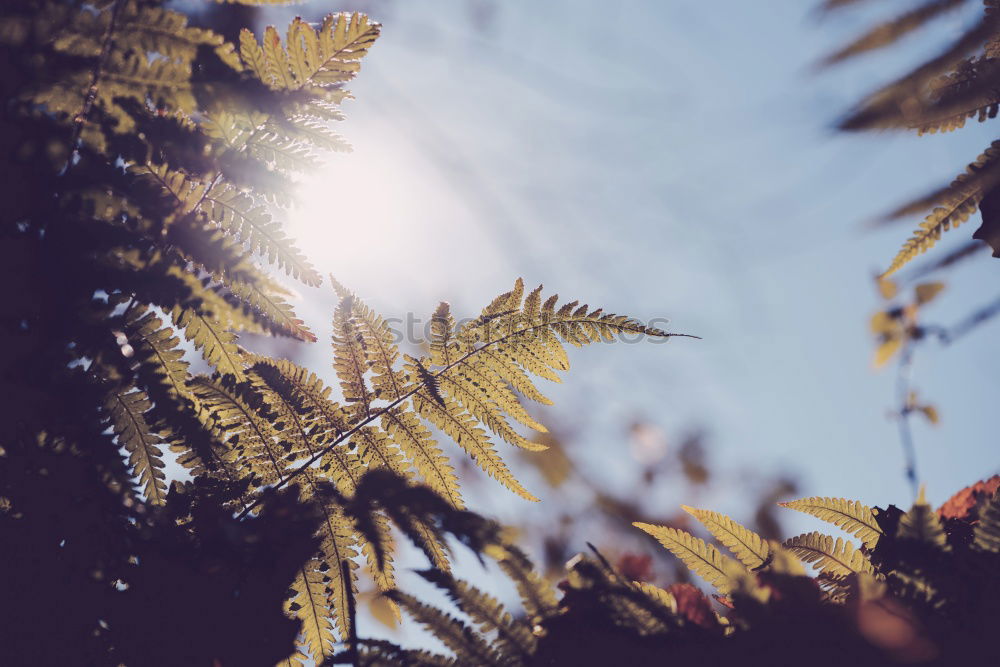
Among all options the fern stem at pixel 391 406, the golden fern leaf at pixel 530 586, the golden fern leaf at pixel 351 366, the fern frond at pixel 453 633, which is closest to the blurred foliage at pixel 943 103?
the fern stem at pixel 391 406

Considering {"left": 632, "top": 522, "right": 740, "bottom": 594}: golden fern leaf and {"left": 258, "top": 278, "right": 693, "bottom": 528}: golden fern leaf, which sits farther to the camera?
{"left": 258, "top": 278, "right": 693, "bottom": 528}: golden fern leaf

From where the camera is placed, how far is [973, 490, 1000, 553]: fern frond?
84 cm

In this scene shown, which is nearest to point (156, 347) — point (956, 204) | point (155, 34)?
point (155, 34)

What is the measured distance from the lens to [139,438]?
47.2 inches

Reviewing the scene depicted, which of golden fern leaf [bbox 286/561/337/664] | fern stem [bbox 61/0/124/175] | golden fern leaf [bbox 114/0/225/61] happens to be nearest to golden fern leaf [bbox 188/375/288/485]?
golden fern leaf [bbox 286/561/337/664]

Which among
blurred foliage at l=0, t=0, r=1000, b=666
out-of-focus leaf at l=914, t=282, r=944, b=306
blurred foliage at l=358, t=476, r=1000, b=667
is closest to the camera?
blurred foliage at l=358, t=476, r=1000, b=667

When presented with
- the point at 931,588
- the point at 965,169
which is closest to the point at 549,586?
the point at 931,588

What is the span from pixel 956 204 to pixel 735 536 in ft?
3.19

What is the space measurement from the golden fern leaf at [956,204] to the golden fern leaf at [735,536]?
0.74 metres

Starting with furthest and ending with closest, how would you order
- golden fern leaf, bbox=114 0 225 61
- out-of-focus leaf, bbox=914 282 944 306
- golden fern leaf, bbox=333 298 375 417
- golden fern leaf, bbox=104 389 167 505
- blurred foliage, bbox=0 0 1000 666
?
out-of-focus leaf, bbox=914 282 944 306, golden fern leaf, bbox=333 298 375 417, golden fern leaf, bbox=104 389 167 505, golden fern leaf, bbox=114 0 225 61, blurred foliage, bbox=0 0 1000 666

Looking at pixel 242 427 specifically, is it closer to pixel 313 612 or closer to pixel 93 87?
pixel 313 612

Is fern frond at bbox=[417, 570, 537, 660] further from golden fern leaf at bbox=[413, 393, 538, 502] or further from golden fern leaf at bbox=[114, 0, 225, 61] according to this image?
golden fern leaf at bbox=[114, 0, 225, 61]

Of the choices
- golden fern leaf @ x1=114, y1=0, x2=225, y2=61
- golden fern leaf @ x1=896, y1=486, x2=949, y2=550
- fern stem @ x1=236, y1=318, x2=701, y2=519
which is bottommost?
golden fern leaf @ x1=896, y1=486, x2=949, y2=550

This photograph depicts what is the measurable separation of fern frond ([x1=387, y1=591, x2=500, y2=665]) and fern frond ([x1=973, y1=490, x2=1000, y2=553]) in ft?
2.64
